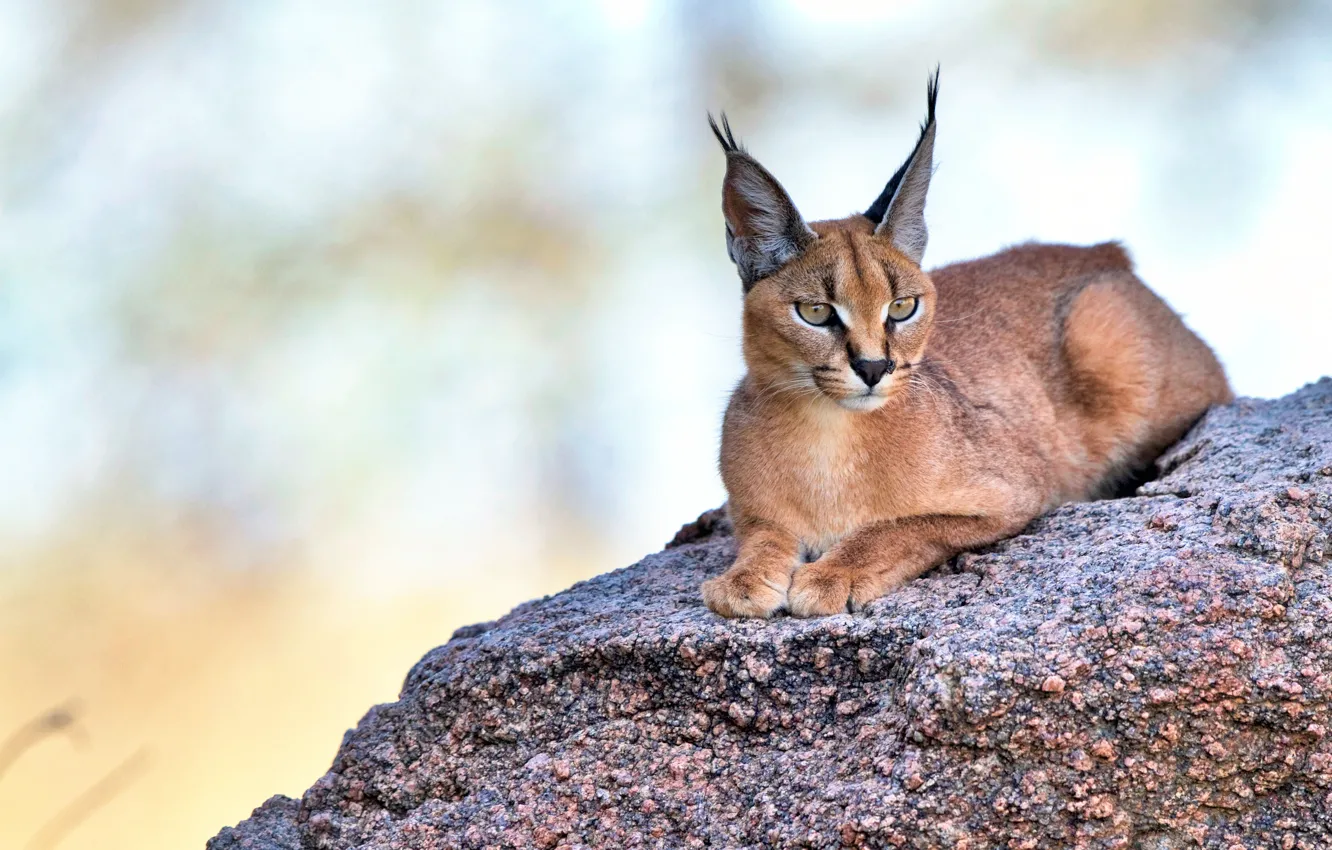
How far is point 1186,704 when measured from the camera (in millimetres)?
3494

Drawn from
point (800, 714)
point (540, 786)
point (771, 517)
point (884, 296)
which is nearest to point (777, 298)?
point (884, 296)

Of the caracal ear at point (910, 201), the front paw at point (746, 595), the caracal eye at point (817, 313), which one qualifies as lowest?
the front paw at point (746, 595)

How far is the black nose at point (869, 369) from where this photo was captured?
4.62 meters

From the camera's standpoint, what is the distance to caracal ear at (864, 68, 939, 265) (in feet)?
16.3

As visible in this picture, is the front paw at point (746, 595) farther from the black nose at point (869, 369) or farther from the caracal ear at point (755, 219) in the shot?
the caracal ear at point (755, 219)

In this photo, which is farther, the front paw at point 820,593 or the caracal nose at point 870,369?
the caracal nose at point 870,369

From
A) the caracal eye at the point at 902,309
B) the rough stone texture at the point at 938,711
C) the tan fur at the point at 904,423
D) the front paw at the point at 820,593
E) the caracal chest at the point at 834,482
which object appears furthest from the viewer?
the caracal chest at the point at 834,482

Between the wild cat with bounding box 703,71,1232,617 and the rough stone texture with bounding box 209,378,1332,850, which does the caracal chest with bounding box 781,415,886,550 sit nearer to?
the wild cat with bounding box 703,71,1232,617

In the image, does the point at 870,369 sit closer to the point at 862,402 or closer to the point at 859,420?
A: the point at 862,402

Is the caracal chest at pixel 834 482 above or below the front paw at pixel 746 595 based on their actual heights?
above

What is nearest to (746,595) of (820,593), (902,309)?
(820,593)

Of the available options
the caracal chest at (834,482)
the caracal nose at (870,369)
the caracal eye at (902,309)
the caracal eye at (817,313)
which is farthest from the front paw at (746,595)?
the caracal eye at (902,309)

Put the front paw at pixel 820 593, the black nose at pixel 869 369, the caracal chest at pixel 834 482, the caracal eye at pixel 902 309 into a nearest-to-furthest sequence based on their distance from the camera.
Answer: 1. the front paw at pixel 820 593
2. the black nose at pixel 869 369
3. the caracal eye at pixel 902 309
4. the caracal chest at pixel 834 482

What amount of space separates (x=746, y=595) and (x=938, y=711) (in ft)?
Answer: 3.58
